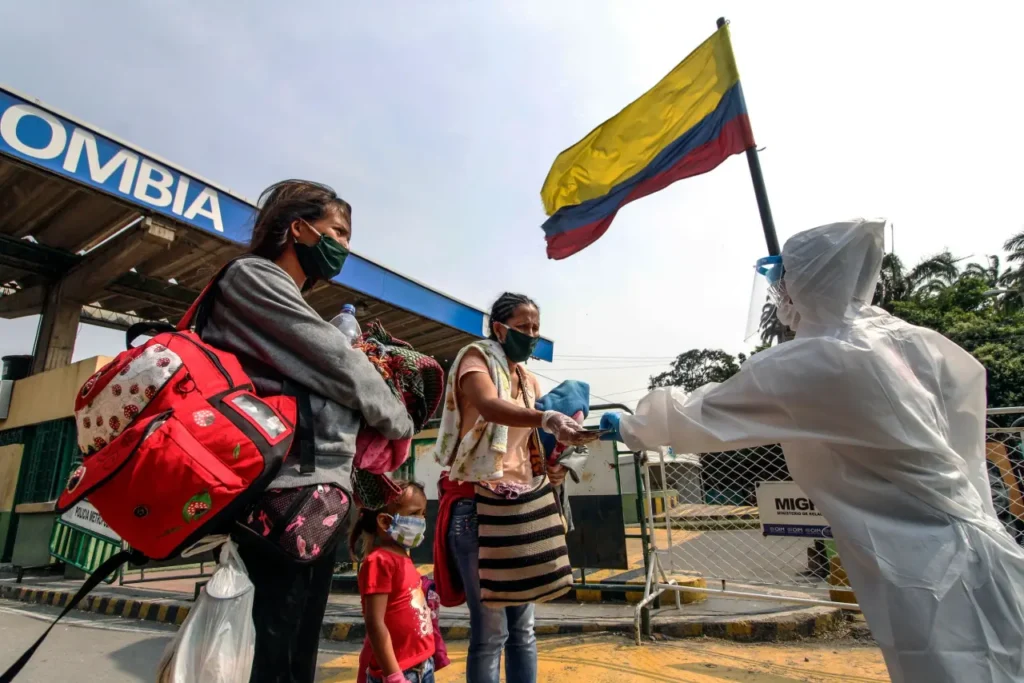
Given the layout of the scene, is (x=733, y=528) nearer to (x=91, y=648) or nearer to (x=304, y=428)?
(x=304, y=428)

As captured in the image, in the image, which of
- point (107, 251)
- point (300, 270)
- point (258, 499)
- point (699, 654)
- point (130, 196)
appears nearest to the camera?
point (258, 499)

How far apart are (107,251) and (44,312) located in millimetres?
1902

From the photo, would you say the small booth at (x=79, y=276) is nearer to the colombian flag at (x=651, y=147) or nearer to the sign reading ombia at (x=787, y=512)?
the colombian flag at (x=651, y=147)

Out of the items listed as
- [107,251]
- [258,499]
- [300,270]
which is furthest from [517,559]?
[107,251]

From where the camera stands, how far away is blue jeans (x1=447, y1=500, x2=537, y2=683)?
1927 millimetres

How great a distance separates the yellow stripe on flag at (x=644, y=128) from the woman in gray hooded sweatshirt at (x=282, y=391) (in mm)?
4020

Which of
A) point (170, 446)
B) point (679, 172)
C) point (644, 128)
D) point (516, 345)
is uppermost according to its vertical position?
point (644, 128)

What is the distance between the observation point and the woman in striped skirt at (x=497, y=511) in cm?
187

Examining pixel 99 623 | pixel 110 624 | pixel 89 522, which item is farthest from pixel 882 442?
pixel 89 522

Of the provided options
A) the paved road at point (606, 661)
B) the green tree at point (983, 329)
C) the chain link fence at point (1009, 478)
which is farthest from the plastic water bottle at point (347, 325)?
the green tree at point (983, 329)

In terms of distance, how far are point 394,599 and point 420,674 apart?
1.00 feet

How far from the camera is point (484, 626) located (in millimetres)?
1945

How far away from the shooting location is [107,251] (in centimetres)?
679

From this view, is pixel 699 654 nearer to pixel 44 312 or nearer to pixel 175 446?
pixel 175 446
